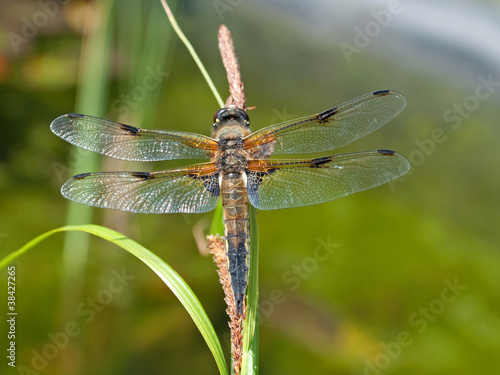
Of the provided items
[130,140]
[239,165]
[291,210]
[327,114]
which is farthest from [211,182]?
[291,210]

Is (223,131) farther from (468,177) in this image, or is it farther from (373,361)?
(468,177)

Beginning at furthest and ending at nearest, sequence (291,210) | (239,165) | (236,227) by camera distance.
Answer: (291,210), (239,165), (236,227)

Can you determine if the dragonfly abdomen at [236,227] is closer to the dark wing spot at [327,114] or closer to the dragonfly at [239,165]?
the dragonfly at [239,165]

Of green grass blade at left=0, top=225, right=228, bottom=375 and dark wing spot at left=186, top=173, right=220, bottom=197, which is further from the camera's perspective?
dark wing spot at left=186, top=173, right=220, bottom=197

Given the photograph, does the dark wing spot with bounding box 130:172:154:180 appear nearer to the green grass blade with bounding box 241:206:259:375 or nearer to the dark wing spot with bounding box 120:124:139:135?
the dark wing spot with bounding box 120:124:139:135

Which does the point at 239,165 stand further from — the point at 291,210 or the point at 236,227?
the point at 291,210

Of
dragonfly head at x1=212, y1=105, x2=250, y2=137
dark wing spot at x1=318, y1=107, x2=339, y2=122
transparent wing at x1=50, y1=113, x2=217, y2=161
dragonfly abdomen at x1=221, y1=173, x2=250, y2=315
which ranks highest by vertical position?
transparent wing at x1=50, y1=113, x2=217, y2=161

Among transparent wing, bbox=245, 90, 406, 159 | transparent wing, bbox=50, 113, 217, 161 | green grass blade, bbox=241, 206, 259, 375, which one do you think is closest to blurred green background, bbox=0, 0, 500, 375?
transparent wing, bbox=50, 113, 217, 161
